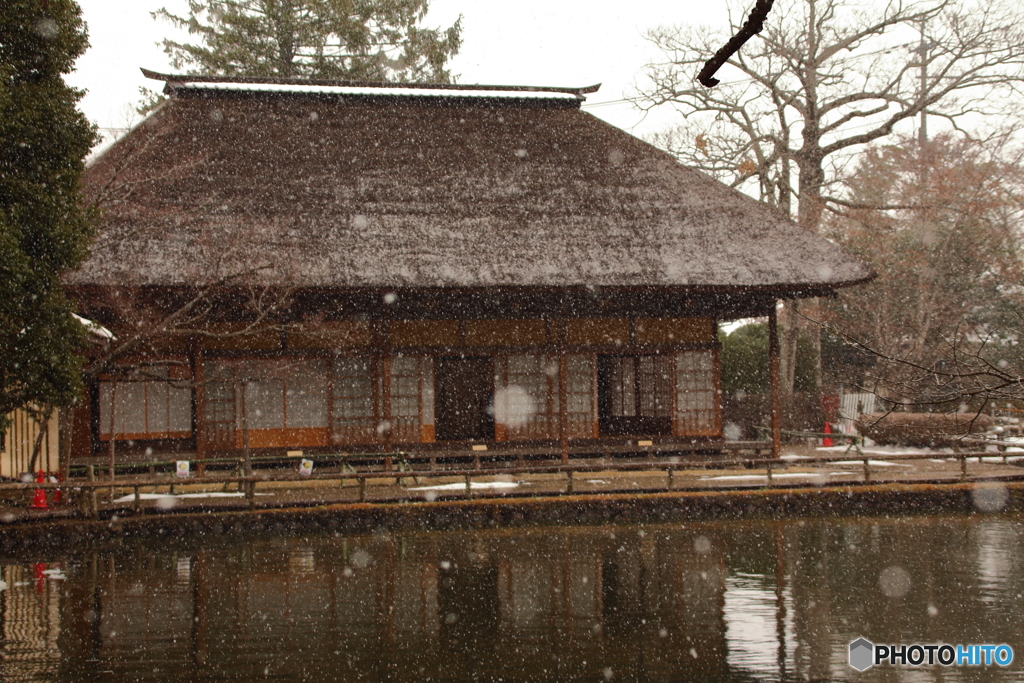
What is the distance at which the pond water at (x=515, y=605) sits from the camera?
6352 mm

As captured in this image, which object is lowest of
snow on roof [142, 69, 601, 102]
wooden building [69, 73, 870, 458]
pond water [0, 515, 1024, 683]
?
pond water [0, 515, 1024, 683]

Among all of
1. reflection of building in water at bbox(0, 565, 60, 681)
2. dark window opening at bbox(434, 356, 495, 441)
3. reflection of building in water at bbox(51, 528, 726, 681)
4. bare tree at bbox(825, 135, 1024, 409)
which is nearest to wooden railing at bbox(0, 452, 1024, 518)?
reflection of building in water at bbox(51, 528, 726, 681)

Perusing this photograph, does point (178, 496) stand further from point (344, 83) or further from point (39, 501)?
point (344, 83)

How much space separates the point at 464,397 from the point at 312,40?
48.7 feet

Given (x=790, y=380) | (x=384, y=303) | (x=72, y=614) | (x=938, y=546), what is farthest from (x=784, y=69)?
(x=72, y=614)

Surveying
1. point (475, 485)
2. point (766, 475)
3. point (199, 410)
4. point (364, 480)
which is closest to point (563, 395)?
point (475, 485)

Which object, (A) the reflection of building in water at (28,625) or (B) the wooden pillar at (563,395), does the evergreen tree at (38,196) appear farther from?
(B) the wooden pillar at (563,395)

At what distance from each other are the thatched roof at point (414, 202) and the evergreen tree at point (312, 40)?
10.6 meters

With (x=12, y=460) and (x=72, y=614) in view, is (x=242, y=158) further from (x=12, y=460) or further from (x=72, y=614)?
(x=72, y=614)

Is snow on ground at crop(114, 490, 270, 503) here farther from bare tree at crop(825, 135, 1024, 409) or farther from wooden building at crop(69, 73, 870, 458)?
bare tree at crop(825, 135, 1024, 409)

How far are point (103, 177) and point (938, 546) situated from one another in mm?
13494

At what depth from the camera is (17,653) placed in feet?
21.7

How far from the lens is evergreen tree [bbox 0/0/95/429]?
7.71 metres

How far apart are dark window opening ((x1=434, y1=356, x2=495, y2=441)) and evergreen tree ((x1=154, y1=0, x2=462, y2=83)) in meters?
12.5
